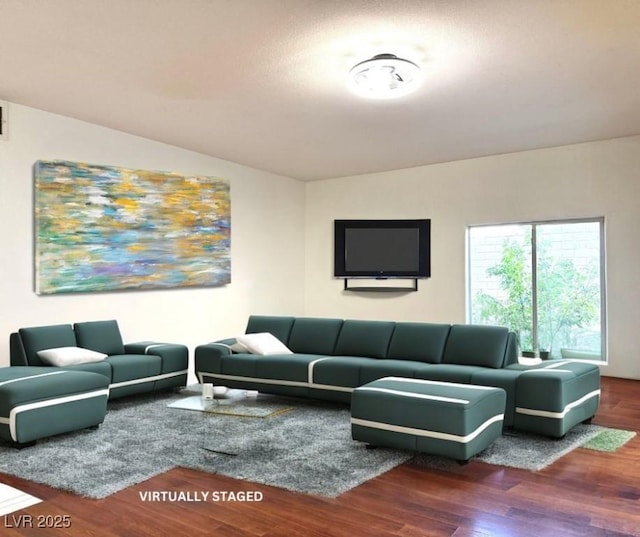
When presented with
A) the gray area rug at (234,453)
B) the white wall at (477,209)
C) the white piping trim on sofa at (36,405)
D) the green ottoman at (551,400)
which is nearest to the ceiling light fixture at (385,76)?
the green ottoman at (551,400)

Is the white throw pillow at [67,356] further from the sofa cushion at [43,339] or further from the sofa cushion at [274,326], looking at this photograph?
the sofa cushion at [274,326]

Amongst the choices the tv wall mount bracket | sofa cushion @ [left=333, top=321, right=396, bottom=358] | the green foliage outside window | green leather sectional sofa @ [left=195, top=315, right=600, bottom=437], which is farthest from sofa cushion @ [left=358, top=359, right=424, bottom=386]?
the tv wall mount bracket

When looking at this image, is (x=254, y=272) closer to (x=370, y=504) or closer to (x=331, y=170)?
(x=331, y=170)

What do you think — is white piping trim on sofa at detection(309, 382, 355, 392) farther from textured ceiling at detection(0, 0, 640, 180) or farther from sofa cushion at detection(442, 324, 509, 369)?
textured ceiling at detection(0, 0, 640, 180)

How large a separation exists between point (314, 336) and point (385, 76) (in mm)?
2625

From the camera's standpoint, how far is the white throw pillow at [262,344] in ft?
18.7

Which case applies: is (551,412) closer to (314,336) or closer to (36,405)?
(314,336)

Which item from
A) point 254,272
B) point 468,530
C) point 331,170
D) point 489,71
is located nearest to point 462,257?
point 331,170

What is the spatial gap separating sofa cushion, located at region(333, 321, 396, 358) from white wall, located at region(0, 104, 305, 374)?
2295 millimetres

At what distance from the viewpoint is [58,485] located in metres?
3.29

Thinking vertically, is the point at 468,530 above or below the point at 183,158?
below

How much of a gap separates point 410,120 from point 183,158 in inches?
110

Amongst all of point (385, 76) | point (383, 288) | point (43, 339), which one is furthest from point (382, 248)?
point (43, 339)

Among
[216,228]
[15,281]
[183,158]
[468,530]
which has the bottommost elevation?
[468,530]
